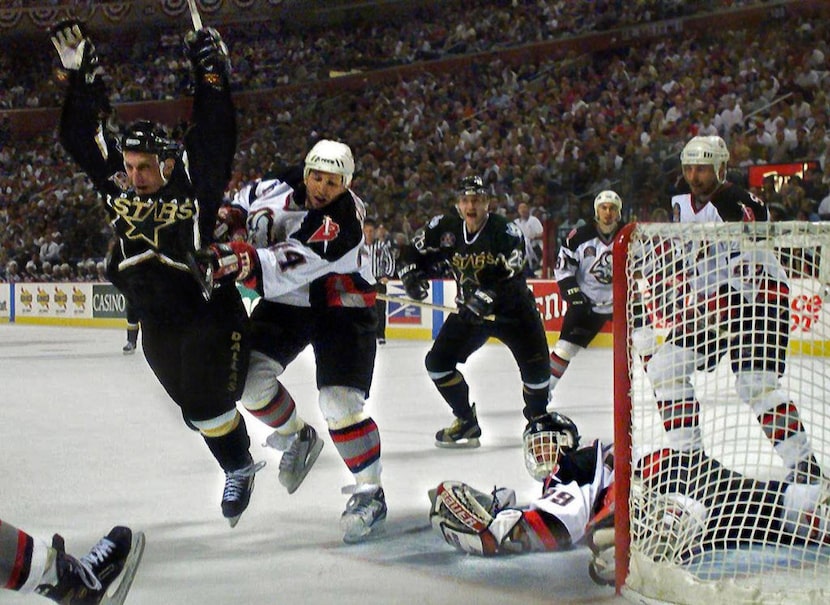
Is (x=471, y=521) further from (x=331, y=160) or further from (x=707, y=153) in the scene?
(x=707, y=153)

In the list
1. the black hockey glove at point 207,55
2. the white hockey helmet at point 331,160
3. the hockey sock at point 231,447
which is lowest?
the hockey sock at point 231,447

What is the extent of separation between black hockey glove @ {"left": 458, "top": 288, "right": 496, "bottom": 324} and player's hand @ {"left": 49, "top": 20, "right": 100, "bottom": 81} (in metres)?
2.15

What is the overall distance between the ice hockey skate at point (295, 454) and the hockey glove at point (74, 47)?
138 cm

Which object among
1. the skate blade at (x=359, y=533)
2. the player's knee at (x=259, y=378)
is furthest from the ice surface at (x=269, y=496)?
the player's knee at (x=259, y=378)

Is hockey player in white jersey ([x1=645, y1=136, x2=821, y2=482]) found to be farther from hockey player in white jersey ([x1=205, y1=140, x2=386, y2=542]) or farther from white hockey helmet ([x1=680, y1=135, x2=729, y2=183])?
hockey player in white jersey ([x1=205, y1=140, x2=386, y2=542])

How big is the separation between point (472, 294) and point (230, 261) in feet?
6.91

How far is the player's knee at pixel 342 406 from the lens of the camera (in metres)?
3.41

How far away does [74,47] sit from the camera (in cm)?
336

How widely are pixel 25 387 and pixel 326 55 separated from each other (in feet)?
44.6

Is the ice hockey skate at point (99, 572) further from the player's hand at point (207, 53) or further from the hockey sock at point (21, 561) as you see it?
the player's hand at point (207, 53)

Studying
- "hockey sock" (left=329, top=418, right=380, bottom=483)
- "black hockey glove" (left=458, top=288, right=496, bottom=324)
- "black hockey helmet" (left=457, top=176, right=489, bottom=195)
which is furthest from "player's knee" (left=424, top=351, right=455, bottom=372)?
"hockey sock" (left=329, top=418, right=380, bottom=483)

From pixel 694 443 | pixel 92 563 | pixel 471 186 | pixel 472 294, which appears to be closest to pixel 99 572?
pixel 92 563

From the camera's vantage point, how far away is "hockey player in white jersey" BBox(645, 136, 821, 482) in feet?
9.61

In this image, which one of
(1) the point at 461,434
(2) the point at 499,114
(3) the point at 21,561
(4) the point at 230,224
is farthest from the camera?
(2) the point at 499,114
